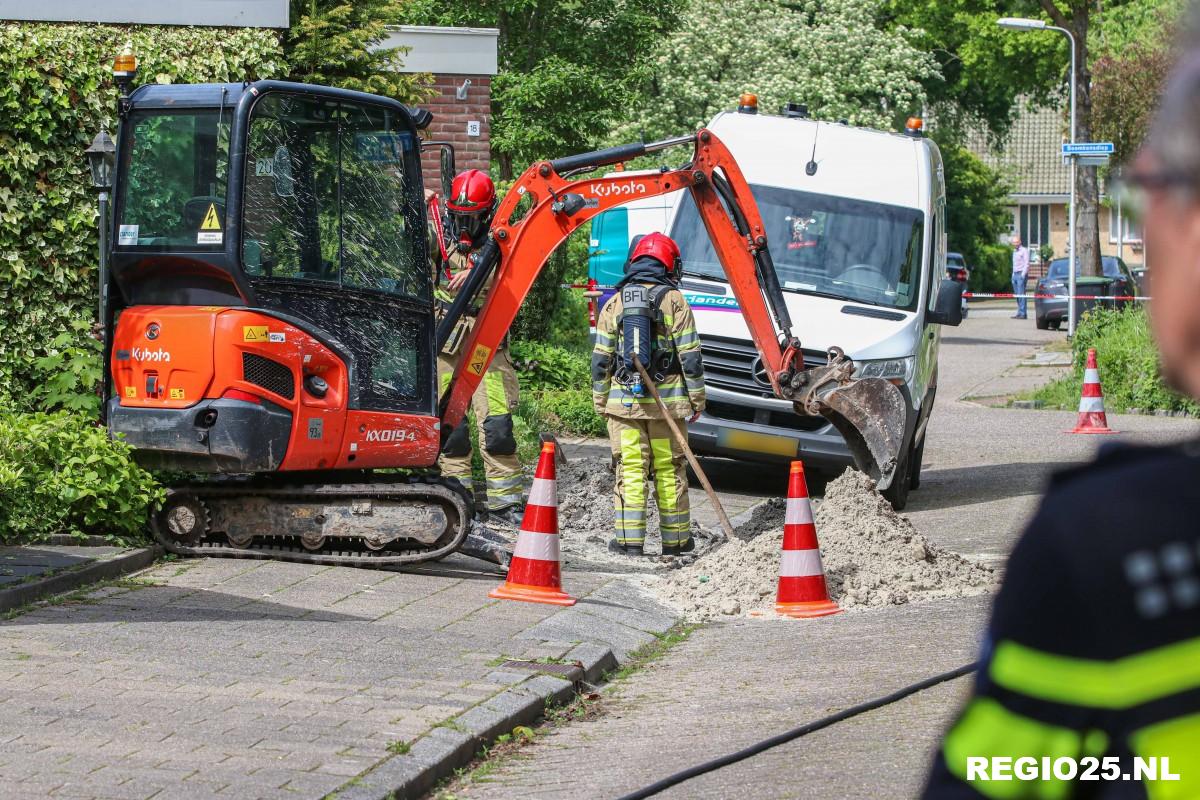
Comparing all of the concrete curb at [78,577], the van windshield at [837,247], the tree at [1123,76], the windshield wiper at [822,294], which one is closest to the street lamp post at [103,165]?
the concrete curb at [78,577]

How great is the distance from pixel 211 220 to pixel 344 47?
4330 mm

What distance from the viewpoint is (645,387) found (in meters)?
10.8

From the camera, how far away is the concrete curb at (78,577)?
7992 millimetres

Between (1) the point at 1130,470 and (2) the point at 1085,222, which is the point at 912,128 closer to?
(1) the point at 1130,470

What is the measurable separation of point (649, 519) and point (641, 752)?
6049 mm

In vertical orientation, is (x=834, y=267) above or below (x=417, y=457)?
above

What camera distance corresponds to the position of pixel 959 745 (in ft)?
4.64

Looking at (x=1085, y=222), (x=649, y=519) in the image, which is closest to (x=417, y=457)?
(x=649, y=519)

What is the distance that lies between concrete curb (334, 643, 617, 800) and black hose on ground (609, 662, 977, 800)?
2.32ft

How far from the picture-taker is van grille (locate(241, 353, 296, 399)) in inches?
360

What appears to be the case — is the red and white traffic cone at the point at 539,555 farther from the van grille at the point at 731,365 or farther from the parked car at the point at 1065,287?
the parked car at the point at 1065,287

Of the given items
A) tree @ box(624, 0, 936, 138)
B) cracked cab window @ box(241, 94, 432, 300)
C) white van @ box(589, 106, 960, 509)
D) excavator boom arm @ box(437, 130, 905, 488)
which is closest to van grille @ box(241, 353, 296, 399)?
cracked cab window @ box(241, 94, 432, 300)

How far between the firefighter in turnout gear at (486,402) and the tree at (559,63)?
15674 mm

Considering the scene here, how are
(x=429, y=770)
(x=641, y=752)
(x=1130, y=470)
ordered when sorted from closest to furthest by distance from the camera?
1. (x=1130, y=470)
2. (x=429, y=770)
3. (x=641, y=752)
